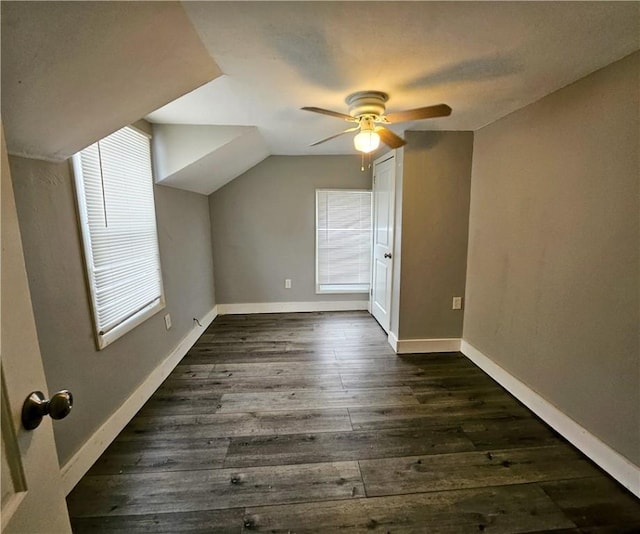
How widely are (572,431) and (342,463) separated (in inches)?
54.5

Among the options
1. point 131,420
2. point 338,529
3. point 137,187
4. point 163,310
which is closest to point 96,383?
point 131,420

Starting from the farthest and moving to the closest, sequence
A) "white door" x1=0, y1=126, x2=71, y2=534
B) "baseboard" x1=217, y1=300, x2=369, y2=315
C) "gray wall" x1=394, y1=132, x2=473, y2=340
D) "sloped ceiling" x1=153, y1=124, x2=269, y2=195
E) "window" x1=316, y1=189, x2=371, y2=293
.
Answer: "baseboard" x1=217, y1=300, x2=369, y2=315
"window" x1=316, y1=189, x2=371, y2=293
"gray wall" x1=394, y1=132, x2=473, y2=340
"sloped ceiling" x1=153, y1=124, x2=269, y2=195
"white door" x1=0, y1=126, x2=71, y2=534

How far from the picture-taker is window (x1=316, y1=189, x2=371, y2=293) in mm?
3967

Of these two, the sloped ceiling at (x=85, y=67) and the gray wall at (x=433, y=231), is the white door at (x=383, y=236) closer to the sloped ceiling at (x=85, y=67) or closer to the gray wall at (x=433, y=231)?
the gray wall at (x=433, y=231)

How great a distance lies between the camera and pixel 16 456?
583 mm

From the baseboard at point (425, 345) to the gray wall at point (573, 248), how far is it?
0.49 m

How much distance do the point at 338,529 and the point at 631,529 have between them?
4.18 feet

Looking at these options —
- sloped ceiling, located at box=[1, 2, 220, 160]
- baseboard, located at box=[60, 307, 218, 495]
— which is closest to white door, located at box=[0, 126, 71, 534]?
sloped ceiling, located at box=[1, 2, 220, 160]

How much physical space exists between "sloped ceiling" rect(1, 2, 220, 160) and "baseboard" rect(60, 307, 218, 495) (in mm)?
1478

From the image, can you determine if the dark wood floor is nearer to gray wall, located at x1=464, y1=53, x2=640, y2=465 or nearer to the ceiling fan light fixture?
gray wall, located at x1=464, y1=53, x2=640, y2=465

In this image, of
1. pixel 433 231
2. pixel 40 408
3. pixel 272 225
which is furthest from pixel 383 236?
pixel 40 408

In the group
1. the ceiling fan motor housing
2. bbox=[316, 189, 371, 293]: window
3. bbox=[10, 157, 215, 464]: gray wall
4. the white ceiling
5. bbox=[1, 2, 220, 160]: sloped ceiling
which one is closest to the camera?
bbox=[1, 2, 220, 160]: sloped ceiling

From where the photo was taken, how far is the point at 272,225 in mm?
3971

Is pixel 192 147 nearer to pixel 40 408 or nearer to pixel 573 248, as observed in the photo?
pixel 40 408
